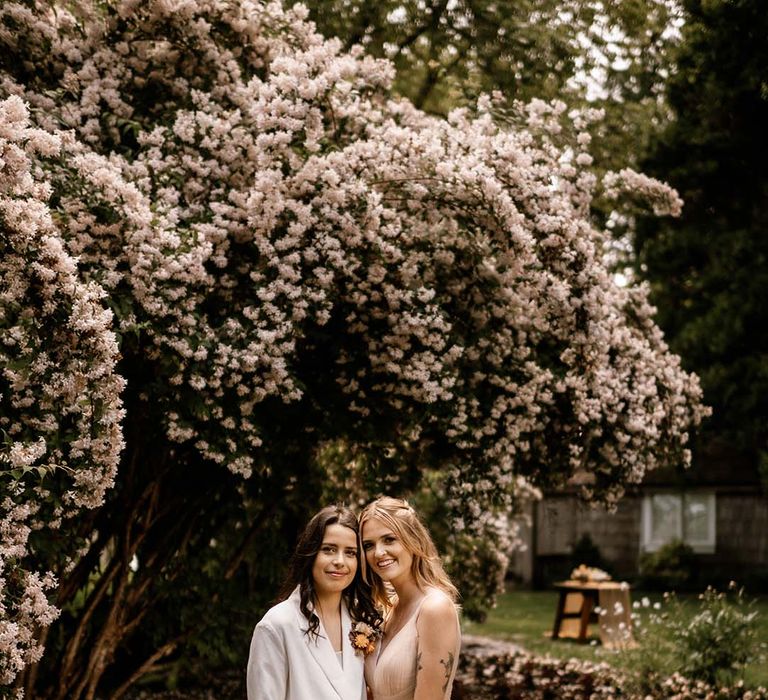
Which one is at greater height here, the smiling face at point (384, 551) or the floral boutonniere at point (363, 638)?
the smiling face at point (384, 551)

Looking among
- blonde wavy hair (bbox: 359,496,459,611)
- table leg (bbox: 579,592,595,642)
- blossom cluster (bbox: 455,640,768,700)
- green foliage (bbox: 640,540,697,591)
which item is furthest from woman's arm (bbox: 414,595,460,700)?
green foliage (bbox: 640,540,697,591)

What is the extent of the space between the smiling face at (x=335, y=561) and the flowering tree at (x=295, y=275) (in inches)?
86.2

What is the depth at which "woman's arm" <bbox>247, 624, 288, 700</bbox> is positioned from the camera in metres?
3.57

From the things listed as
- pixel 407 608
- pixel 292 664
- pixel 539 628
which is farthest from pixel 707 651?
pixel 539 628

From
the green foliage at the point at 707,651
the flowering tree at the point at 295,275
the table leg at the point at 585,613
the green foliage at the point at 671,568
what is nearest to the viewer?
the flowering tree at the point at 295,275

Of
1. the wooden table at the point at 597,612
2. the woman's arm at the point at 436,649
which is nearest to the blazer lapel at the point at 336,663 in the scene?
the woman's arm at the point at 436,649

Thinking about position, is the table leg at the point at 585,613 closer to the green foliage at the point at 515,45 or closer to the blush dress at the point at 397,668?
the green foliage at the point at 515,45

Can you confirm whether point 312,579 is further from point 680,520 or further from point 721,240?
point 680,520

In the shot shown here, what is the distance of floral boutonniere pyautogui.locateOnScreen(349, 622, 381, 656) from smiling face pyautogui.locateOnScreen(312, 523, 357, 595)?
16 cm

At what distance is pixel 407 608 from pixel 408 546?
258 millimetres

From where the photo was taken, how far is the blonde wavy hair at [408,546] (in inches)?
159

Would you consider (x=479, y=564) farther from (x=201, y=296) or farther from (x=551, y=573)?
(x=551, y=573)

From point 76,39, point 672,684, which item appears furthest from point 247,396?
point 672,684

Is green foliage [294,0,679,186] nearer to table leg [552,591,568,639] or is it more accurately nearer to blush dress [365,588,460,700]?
table leg [552,591,568,639]
